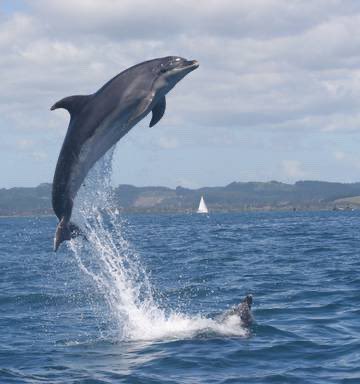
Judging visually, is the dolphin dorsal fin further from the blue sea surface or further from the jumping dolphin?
the blue sea surface

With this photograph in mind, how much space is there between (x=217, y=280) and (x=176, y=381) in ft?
45.2

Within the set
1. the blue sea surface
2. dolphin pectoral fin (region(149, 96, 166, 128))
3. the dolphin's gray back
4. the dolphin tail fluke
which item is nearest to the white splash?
the blue sea surface

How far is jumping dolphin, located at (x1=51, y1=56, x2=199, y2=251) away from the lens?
41.3 ft

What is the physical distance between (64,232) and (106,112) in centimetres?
261

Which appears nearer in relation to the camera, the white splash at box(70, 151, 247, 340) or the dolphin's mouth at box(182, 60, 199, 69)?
the dolphin's mouth at box(182, 60, 199, 69)

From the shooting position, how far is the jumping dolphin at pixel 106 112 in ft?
41.3

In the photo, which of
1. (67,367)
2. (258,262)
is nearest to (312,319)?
(67,367)

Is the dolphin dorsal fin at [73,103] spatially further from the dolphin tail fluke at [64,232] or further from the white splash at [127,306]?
the dolphin tail fluke at [64,232]

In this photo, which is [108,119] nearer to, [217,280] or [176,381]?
[176,381]

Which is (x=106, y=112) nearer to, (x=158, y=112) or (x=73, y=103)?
(x=73, y=103)

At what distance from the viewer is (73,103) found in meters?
13.2

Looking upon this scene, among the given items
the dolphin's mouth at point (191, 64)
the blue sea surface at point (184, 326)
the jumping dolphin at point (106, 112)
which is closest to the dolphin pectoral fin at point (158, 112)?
the jumping dolphin at point (106, 112)

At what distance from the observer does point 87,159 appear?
13352 millimetres

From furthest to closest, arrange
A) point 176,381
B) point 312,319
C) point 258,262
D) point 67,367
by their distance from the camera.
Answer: point 258,262
point 312,319
point 67,367
point 176,381
